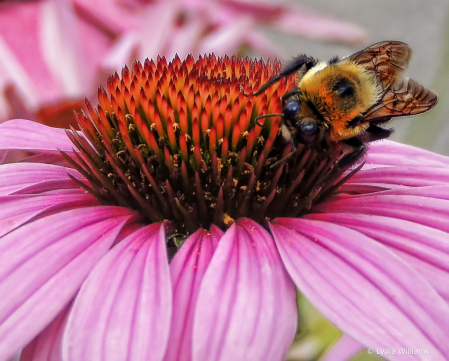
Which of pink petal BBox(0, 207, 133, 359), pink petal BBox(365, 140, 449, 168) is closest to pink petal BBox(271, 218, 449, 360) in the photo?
pink petal BBox(0, 207, 133, 359)

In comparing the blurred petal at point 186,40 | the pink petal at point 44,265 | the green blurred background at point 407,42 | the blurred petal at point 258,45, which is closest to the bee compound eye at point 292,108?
the pink petal at point 44,265

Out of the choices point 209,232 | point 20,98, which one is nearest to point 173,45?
point 20,98

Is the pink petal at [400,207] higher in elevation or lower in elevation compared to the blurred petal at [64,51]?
lower

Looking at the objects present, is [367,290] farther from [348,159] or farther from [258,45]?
[258,45]

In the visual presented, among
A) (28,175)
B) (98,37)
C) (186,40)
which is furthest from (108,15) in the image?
(28,175)

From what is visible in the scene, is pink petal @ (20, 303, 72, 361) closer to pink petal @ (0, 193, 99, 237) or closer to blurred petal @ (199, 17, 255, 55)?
pink petal @ (0, 193, 99, 237)

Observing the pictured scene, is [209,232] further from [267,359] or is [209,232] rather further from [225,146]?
[267,359]

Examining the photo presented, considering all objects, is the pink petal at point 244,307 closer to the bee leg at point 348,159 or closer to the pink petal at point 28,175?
the bee leg at point 348,159
